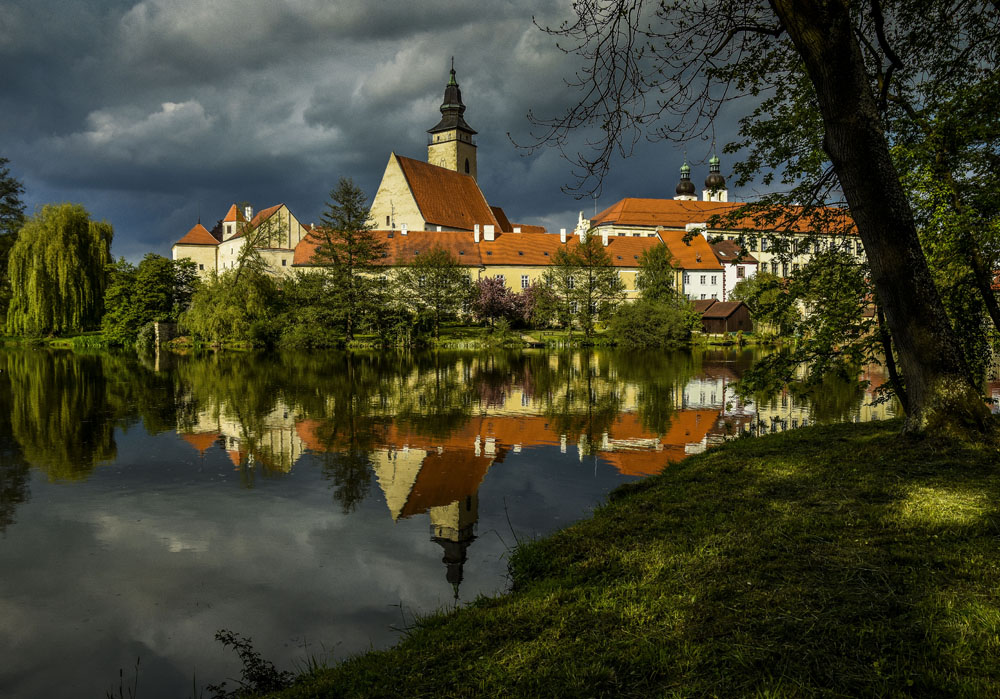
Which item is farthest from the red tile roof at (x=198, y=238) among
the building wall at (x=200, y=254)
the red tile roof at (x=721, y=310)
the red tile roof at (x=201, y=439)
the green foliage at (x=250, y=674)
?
the green foliage at (x=250, y=674)

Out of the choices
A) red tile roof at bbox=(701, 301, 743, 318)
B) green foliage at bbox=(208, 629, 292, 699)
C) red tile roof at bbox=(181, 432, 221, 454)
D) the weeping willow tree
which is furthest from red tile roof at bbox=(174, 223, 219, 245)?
green foliage at bbox=(208, 629, 292, 699)

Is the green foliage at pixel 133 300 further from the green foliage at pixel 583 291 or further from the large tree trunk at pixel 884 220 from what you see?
the large tree trunk at pixel 884 220

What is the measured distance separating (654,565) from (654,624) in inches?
35.6

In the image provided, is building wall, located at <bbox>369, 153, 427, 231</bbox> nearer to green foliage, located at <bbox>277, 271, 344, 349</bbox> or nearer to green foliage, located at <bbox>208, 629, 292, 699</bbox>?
green foliage, located at <bbox>277, 271, 344, 349</bbox>

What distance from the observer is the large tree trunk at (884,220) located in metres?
5.39

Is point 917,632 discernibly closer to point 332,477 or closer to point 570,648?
point 570,648

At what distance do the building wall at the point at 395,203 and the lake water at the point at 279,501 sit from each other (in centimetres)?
5088

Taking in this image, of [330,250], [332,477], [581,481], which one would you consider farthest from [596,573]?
[330,250]

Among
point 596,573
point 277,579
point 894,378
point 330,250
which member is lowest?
point 277,579

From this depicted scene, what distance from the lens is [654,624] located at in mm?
3604

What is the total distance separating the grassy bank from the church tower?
78075mm

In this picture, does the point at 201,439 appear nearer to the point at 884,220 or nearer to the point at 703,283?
the point at 884,220

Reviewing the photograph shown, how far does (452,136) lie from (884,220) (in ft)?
257

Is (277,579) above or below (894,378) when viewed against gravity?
below
